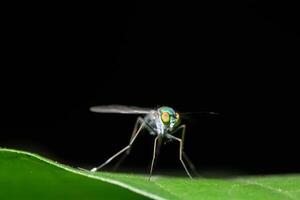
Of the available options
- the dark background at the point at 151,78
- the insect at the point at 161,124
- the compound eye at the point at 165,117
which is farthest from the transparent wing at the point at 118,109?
the dark background at the point at 151,78

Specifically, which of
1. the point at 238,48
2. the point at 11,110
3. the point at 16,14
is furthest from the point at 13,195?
the point at 238,48

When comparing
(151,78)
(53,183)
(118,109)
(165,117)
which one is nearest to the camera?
(53,183)

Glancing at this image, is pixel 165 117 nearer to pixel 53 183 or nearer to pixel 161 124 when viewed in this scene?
pixel 161 124

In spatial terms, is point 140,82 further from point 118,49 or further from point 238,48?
point 238,48

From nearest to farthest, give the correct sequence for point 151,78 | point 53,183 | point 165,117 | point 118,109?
point 53,183 → point 165,117 → point 118,109 → point 151,78

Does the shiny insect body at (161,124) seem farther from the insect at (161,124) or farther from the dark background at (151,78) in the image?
the dark background at (151,78)

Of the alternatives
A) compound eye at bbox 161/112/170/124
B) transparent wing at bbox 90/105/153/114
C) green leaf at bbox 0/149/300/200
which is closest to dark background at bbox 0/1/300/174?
transparent wing at bbox 90/105/153/114

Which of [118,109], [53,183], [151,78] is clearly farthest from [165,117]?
[151,78]

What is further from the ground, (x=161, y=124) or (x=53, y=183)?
(x=161, y=124)

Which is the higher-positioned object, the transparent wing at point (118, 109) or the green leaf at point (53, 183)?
the transparent wing at point (118, 109)
